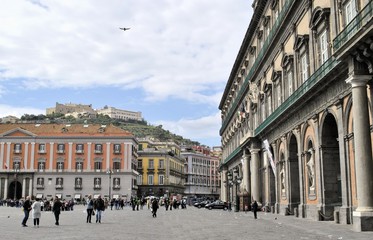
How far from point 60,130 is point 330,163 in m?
76.2

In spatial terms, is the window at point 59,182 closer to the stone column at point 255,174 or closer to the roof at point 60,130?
the roof at point 60,130

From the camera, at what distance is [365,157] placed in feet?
57.4

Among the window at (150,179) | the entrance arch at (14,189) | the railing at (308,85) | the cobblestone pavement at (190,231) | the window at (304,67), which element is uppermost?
the window at (304,67)

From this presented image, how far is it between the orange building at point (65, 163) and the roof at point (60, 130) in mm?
194

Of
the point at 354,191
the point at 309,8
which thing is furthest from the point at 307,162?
the point at 309,8

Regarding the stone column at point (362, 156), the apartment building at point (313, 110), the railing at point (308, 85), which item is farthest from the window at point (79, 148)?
the stone column at point (362, 156)

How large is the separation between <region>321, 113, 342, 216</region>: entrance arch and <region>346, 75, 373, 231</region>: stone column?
701 centimetres

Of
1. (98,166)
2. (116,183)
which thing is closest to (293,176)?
(116,183)

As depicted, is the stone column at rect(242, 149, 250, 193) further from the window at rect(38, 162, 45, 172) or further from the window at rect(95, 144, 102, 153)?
the window at rect(38, 162, 45, 172)

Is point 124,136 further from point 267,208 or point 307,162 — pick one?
point 307,162

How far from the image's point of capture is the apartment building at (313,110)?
1770 centimetres

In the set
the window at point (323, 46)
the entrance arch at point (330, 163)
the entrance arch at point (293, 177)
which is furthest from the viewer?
the entrance arch at point (293, 177)

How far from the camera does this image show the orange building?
88.8m

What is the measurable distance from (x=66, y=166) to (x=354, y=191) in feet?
249
